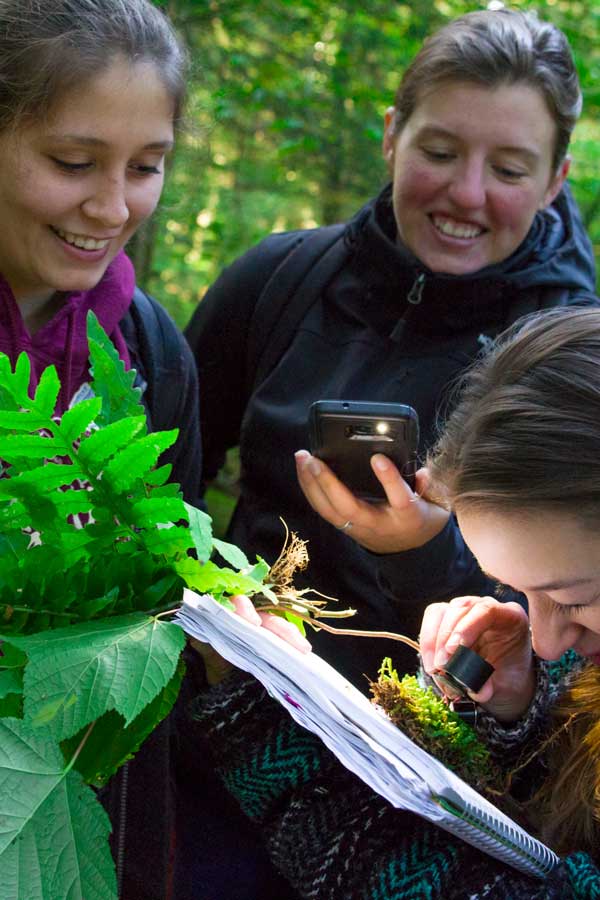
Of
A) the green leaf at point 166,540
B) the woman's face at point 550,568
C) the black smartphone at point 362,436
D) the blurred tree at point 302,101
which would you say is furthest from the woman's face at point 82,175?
the blurred tree at point 302,101

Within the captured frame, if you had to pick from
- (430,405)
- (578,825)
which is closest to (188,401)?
(430,405)

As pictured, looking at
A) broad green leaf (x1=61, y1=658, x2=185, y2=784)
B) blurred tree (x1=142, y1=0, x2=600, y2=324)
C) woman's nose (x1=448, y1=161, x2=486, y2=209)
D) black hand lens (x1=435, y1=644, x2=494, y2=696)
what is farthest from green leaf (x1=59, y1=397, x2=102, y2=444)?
blurred tree (x1=142, y1=0, x2=600, y2=324)

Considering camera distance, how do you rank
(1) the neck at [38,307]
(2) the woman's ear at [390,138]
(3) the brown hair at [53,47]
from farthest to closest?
(2) the woman's ear at [390,138] < (1) the neck at [38,307] < (3) the brown hair at [53,47]

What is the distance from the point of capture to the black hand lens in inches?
64.9

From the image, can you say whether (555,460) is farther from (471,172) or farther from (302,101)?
(302,101)

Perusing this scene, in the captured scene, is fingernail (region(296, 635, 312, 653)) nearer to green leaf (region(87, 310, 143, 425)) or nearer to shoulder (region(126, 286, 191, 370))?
green leaf (region(87, 310, 143, 425))

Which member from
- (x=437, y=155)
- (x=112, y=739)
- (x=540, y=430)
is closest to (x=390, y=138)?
(x=437, y=155)

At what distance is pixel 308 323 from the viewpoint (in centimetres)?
270

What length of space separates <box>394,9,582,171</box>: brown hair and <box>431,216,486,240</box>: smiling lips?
1.02ft

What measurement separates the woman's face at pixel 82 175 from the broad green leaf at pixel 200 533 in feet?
3.15

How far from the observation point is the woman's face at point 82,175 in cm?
191

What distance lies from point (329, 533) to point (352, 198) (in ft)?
15.9

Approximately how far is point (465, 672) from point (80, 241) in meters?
1.23

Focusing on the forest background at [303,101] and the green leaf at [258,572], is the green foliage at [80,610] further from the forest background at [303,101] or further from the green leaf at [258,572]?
the forest background at [303,101]
